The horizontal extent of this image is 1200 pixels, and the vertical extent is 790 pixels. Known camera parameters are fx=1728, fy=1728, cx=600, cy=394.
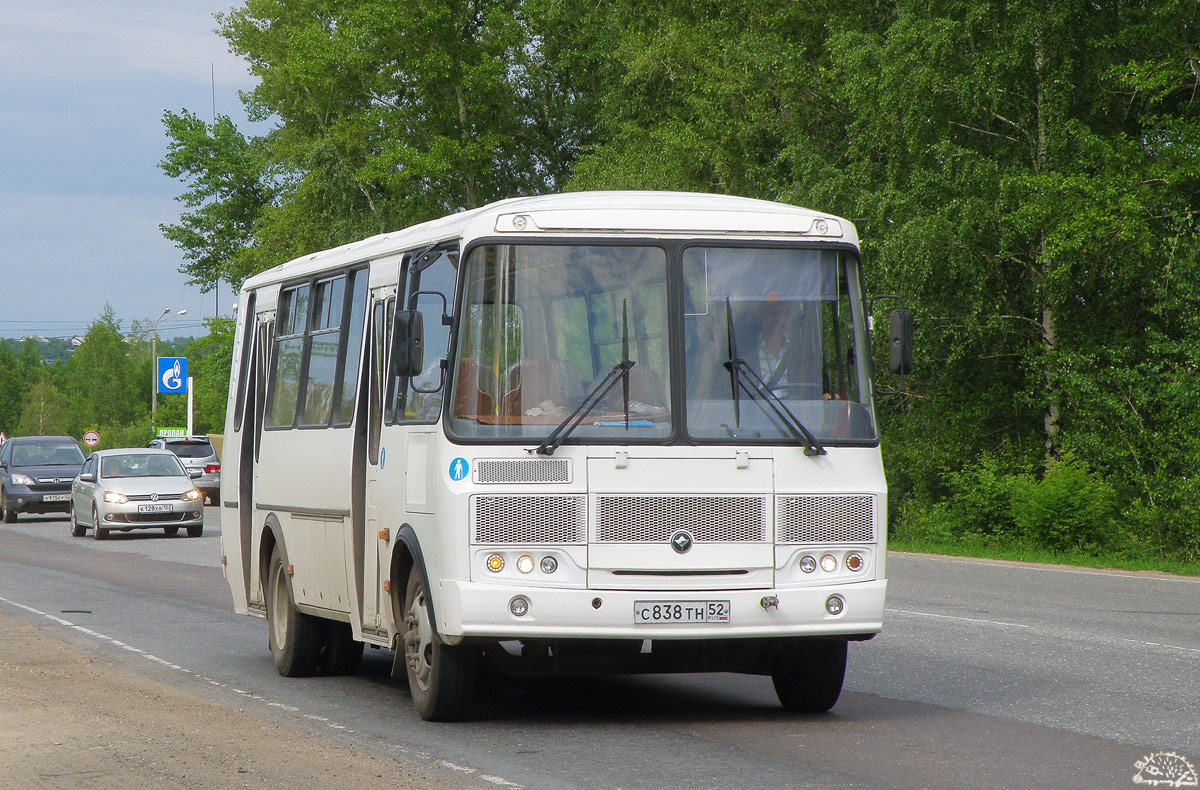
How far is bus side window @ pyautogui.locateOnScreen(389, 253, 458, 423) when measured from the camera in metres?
9.34

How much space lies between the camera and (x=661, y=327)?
929 centimetres

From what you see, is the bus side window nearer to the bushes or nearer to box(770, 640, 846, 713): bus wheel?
box(770, 640, 846, 713): bus wheel

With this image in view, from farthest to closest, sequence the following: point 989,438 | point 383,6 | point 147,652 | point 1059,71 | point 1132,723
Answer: point 383,6 < point 989,438 < point 1059,71 < point 147,652 < point 1132,723

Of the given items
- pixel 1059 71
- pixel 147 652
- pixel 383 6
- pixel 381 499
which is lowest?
pixel 147 652

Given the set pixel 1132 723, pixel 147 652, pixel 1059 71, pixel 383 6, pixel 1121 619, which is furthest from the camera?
pixel 383 6

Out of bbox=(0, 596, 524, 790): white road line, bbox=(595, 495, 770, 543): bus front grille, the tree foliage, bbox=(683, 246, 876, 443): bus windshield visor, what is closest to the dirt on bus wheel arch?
bbox=(0, 596, 524, 790): white road line

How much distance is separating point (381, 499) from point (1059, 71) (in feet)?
69.2

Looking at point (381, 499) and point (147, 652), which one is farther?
point (147, 652)

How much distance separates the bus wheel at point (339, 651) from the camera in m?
12.1

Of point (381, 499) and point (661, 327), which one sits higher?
point (661, 327)

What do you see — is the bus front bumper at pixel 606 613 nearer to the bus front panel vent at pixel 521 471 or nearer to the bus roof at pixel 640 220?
the bus front panel vent at pixel 521 471

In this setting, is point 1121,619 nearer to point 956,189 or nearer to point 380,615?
point 380,615

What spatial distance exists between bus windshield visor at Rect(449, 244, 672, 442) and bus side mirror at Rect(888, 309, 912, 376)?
131 cm

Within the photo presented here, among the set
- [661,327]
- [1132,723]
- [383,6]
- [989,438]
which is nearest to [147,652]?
[661,327]
